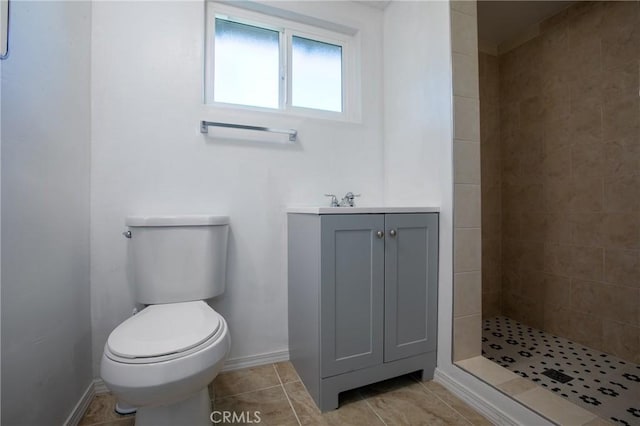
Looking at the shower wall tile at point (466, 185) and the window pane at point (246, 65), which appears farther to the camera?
the window pane at point (246, 65)

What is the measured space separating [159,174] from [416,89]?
4.64ft

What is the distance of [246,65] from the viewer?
5.35 ft

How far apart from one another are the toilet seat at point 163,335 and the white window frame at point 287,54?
106cm

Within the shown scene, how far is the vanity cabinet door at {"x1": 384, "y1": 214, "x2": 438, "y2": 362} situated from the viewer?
1.25 meters

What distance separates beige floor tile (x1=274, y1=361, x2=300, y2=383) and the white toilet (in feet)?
1.44

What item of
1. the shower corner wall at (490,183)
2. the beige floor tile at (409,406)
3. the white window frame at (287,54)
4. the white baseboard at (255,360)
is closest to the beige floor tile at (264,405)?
the white baseboard at (255,360)

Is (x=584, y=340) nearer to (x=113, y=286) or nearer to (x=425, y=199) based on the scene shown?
(x=425, y=199)

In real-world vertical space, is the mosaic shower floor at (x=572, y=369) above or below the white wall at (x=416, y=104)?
below

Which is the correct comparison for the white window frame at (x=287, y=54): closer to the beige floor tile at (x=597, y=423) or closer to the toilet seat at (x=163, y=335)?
the toilet seat at (x=163, y=335)

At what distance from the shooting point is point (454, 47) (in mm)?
1299

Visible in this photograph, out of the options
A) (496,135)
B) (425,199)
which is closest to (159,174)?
(425,199)

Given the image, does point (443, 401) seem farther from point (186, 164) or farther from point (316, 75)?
point (316, 75)

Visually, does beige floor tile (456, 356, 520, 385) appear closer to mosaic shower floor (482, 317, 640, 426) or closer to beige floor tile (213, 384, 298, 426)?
mosaic shower floor (482, 317, 640, 426)

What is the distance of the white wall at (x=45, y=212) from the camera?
0.79 metres
